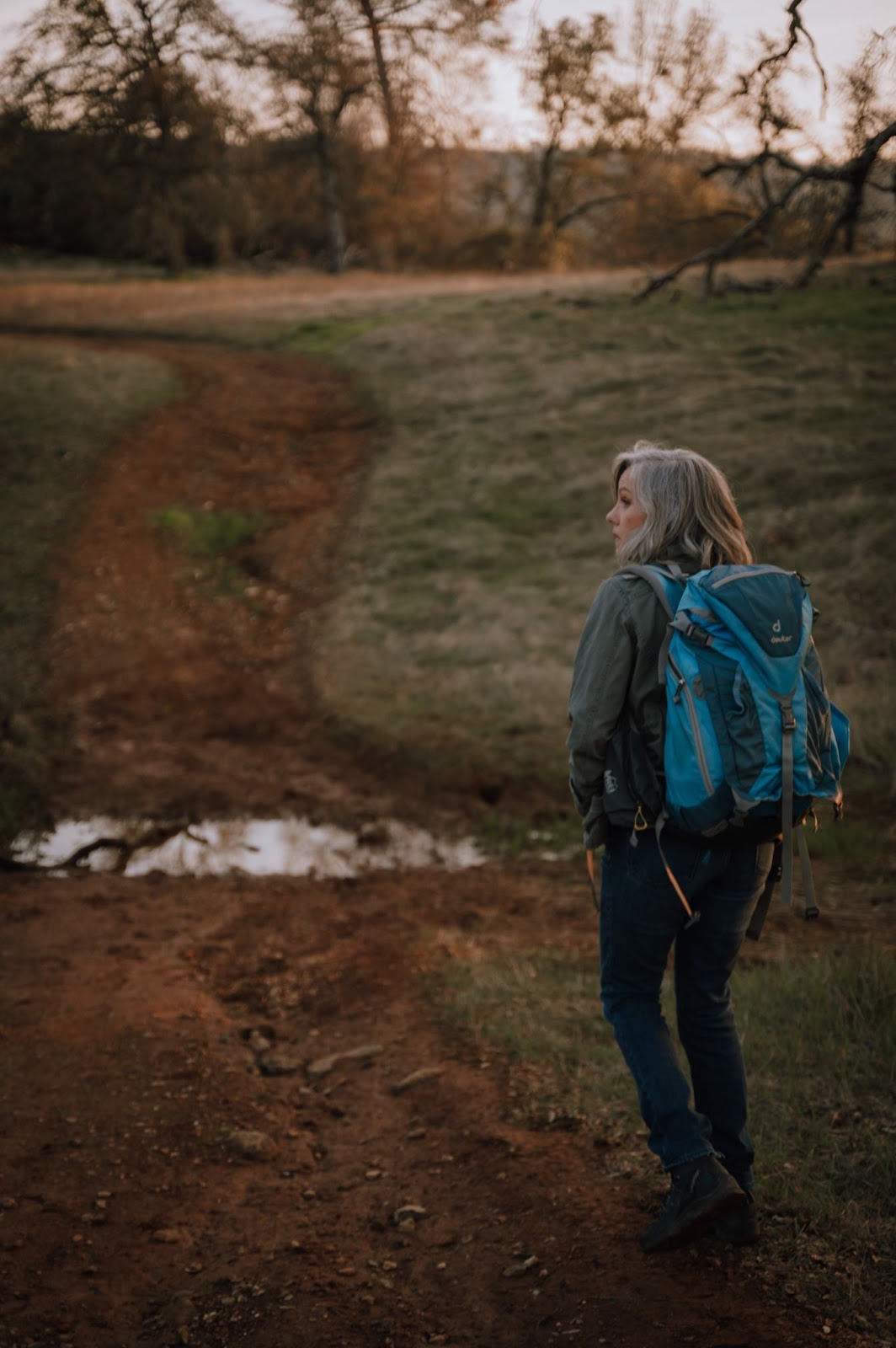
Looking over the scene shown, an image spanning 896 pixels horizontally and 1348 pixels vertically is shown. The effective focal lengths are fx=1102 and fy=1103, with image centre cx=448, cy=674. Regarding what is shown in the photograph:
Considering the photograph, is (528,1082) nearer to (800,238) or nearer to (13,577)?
(800,238)

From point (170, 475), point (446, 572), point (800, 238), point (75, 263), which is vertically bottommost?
point (446, 572)

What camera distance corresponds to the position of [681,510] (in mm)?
3010

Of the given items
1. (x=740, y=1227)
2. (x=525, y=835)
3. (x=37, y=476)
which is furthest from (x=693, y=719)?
(x=37, y=476)

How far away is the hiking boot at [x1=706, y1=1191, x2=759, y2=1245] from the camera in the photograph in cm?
307

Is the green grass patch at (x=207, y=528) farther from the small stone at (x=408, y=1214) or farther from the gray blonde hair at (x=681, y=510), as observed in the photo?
the gray blonde hair at (x=681, y=510)

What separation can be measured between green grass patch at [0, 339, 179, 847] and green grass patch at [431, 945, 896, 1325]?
403 cm

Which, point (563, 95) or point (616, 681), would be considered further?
point (563, 95)

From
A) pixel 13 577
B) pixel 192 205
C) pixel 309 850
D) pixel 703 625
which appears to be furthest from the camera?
pixel 192 205

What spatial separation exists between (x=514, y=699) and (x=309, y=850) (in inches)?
99.8

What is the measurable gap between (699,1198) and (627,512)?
6.12 feet

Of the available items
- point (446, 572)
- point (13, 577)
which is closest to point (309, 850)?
point (446, 572)

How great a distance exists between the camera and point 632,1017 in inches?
119

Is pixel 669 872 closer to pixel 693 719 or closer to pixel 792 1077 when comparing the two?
pixel 693 719

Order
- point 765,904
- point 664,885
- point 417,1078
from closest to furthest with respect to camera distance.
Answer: point 664,885
point 765,904
point 417,1078
